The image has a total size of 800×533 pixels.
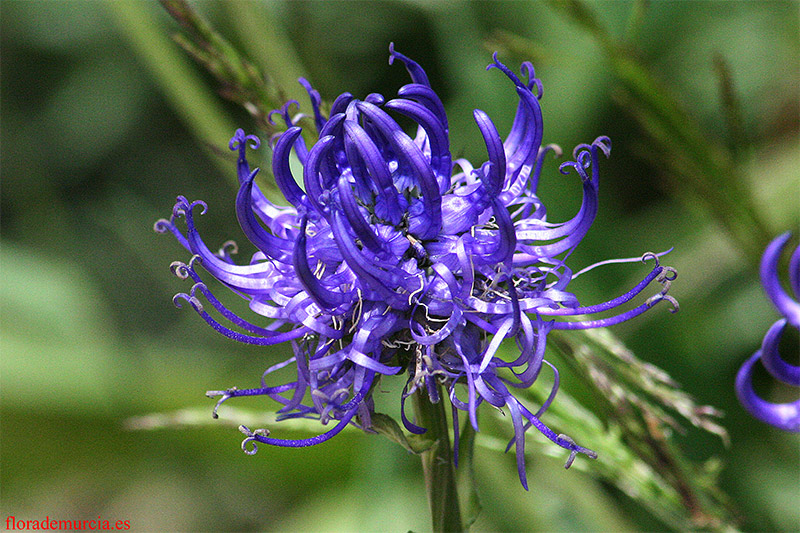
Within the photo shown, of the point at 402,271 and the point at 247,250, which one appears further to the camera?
the point at 247,250

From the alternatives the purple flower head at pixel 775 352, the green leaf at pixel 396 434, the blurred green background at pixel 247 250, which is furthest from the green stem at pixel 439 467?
the blurred green background at pixel 247 250

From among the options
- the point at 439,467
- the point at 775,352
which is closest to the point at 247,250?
the point at 439,467

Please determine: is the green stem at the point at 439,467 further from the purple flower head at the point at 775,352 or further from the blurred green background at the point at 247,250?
the blurred green background at the point at 247,250

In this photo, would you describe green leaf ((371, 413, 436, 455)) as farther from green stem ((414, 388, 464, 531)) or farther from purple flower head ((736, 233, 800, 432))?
purple flower head ((736, 233, 800, 432))

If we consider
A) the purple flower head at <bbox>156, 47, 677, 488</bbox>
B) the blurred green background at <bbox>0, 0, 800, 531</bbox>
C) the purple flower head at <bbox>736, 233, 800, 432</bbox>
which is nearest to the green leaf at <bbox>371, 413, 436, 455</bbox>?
the purple flower head at <bbox>156, 47, 677, 488</bbox>

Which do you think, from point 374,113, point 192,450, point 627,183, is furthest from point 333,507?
point 374,113

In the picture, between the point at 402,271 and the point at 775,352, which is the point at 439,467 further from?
the point at 775,352
